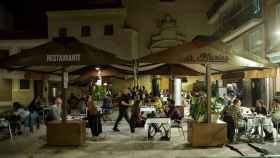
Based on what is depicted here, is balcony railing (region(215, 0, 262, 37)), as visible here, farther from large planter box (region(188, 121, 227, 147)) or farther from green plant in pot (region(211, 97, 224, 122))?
large planter box (region(188, 121, 227, 147))

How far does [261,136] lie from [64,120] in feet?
20.9

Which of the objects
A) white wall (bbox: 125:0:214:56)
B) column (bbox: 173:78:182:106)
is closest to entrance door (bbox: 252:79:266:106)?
column (bbox: 173:78:182:106)

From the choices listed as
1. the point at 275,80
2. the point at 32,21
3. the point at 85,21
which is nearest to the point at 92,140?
the point at 275,80

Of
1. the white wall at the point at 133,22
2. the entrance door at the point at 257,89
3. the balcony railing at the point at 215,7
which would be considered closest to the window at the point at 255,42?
the entrance door at the point at 257,89

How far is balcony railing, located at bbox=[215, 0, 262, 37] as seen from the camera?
17438 mm

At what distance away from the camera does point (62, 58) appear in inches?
465

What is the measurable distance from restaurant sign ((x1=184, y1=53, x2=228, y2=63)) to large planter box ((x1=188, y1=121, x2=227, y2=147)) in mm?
1895

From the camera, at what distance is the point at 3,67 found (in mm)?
11898

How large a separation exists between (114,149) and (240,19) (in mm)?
10872

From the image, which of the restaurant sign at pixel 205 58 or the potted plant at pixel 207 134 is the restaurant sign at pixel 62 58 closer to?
the restaurant sign at pixel 205 58

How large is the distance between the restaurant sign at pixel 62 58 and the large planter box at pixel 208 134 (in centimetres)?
401

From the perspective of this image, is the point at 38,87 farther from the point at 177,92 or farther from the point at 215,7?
the point at 215,7

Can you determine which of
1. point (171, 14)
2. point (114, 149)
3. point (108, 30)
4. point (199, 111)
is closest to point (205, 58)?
point (199, 111)

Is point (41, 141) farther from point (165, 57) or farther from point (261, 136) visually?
point (261, 136)
